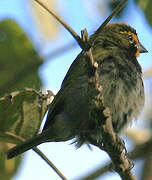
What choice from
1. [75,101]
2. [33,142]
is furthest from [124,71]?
[33,142]

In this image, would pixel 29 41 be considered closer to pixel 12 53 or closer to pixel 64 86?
pixel 12 53

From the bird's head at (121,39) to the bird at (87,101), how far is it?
0.35 metres

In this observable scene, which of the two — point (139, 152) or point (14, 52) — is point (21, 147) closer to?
point (139, 152)

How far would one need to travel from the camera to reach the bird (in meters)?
3.60

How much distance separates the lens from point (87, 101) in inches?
139

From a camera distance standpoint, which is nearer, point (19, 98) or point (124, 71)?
point (19, 98)

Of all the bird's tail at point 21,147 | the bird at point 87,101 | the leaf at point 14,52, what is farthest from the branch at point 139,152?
the leaf at point 14,52

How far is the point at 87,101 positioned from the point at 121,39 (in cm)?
125

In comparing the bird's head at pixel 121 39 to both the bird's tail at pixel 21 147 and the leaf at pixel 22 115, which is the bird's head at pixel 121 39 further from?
the bird's tail at pixel 21 147

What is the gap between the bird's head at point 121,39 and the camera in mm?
4398

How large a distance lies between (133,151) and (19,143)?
1057 mm

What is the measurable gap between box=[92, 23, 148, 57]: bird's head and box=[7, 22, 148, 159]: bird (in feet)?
1.14

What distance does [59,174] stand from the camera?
2.79m

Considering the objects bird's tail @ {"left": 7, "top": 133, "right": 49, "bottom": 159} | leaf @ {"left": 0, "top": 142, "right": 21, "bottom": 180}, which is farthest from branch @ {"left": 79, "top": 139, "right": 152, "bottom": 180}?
leaf @ {"left": 0, "top": 142, "right": 21, "bottom": 180}
